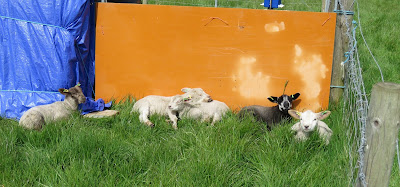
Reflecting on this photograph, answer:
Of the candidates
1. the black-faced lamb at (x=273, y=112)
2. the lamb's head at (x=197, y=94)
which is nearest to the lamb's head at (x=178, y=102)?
the lamb's head at (x=197, y=94)

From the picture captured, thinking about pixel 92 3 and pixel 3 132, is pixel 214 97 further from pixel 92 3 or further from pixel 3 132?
pixel 3 132

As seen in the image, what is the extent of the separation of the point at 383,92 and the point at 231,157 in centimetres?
183

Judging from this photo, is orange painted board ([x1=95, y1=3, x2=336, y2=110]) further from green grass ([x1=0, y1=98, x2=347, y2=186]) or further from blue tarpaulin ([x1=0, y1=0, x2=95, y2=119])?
green grass ([x1=0, y1=98, x2=347, y2=186])

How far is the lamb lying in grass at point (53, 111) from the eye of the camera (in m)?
4.55

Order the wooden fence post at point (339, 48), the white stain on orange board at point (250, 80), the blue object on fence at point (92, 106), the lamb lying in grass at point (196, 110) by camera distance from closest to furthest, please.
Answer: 1. the lamb lying in grass at point (196, 110)
2. the wooden fence post at point (339, 48)
3. the blue object on fence at point (92, 106)
4. the white stain on orange board at point (250, 80)

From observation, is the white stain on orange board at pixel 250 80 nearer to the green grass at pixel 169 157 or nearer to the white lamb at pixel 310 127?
the green grass at pixel 169 157

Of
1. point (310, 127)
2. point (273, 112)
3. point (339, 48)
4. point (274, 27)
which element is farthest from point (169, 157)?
point (339, 48)

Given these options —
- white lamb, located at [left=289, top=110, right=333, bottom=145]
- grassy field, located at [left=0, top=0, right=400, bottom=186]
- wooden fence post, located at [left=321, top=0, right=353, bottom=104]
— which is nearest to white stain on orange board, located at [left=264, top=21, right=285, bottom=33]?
wooden fence post, located at [left=321, top=0, right=353, bottom=104]

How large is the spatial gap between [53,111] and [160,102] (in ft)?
4.66

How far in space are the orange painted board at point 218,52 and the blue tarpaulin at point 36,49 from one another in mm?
481

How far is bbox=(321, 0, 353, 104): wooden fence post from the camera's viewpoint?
206 inches

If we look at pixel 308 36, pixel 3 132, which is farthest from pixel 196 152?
pixel 308 36

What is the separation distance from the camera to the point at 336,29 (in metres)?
5.43

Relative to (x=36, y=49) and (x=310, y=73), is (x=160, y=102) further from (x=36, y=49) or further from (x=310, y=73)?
(x=310, y=73)
